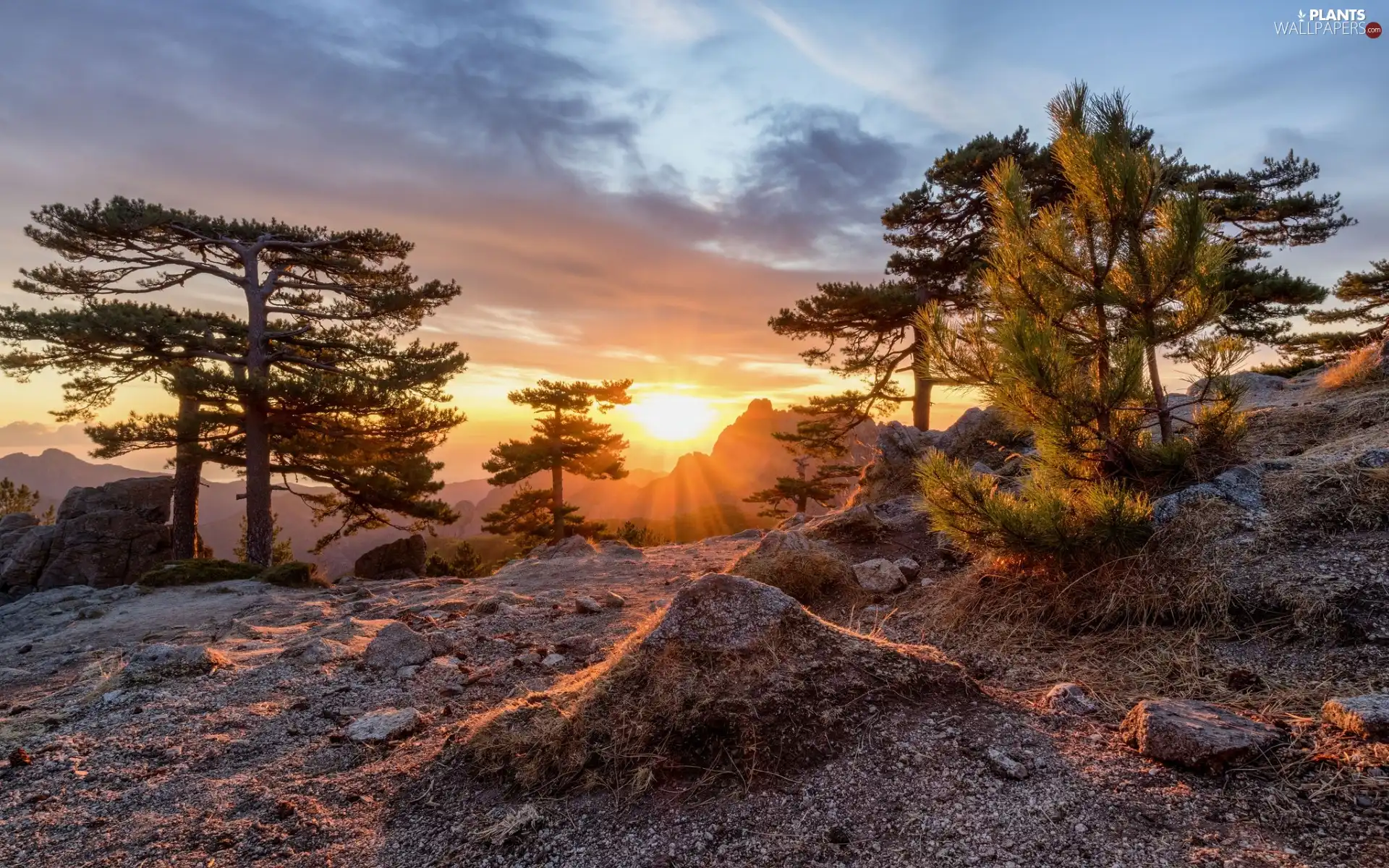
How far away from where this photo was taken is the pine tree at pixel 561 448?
24516mm

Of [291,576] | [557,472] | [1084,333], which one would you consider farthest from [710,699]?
[557,472]

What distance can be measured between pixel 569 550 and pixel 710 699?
39.0ft

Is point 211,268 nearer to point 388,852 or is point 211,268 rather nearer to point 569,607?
point 569,607

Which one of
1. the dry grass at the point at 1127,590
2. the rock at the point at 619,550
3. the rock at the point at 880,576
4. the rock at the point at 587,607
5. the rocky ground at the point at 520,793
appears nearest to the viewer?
the rocky ground at the point at 520,793

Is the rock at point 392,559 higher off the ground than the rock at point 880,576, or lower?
lower

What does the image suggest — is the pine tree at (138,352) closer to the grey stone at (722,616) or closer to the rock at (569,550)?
the rock at (569,550)

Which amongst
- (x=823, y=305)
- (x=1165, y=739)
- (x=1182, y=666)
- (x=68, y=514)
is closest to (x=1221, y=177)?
Result: (x=823, y=305)

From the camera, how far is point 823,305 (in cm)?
1697

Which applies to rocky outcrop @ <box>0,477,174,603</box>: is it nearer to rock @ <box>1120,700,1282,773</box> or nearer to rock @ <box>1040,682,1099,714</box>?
rock @ <box>1040,682,1099,714</box>

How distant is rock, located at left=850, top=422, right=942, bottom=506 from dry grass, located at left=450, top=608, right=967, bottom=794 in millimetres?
8200

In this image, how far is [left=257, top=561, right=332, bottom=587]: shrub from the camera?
39.9 feet

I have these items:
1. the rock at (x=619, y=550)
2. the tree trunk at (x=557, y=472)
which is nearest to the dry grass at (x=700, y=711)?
the rock at (x=619, y=550)

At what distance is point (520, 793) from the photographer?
2.80 meters

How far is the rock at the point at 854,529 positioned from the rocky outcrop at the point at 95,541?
57.9ft
